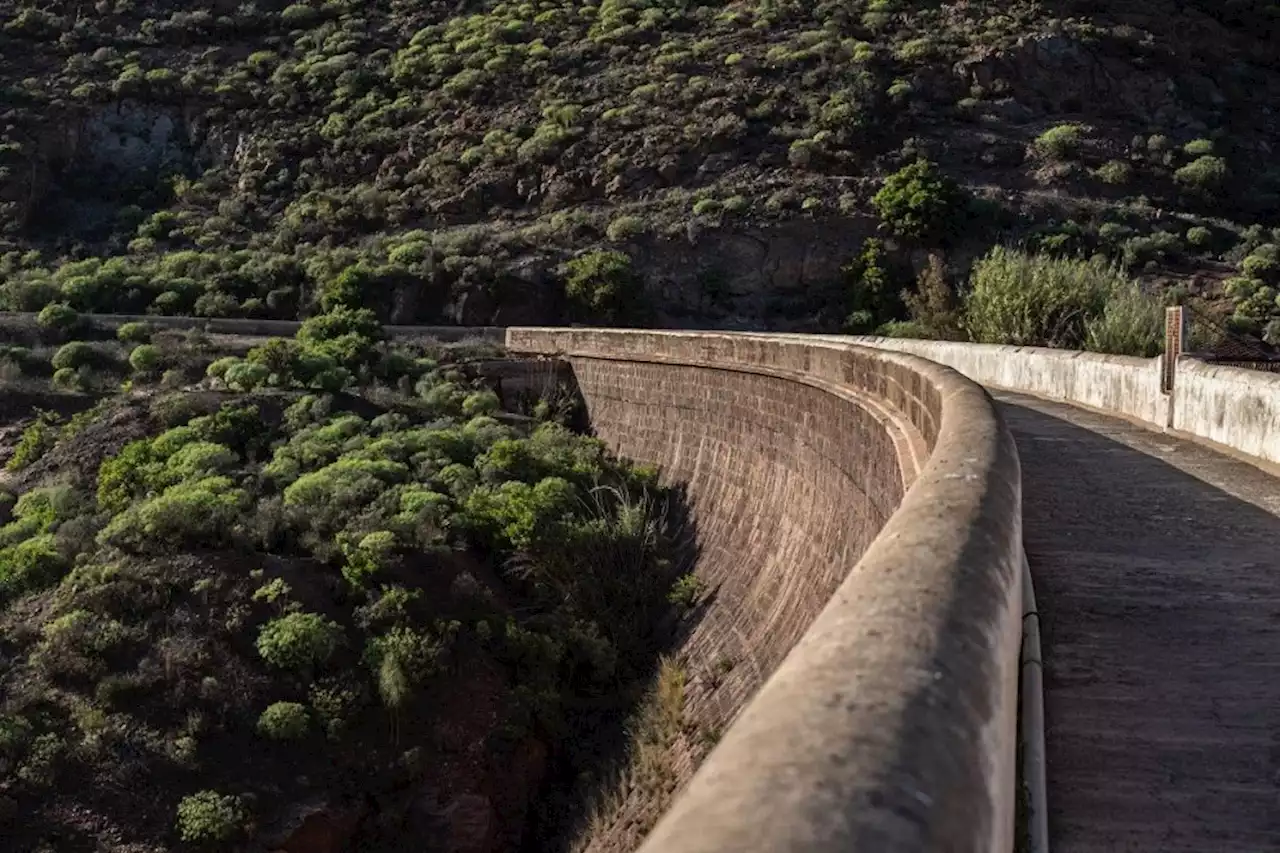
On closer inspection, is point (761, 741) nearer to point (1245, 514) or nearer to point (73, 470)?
point (1245, 514)

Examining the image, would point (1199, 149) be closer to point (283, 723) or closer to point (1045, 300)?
point (1045, 300)

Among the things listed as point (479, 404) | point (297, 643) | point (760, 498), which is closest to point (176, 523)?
point (297, 643)

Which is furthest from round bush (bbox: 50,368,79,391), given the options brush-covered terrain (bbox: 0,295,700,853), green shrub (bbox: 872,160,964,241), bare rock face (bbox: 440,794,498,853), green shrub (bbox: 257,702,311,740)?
green shrub (bbox: 872,160,964,241)

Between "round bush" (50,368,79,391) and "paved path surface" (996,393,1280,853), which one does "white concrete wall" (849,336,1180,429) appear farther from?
"round bush" (50,368,79,391)

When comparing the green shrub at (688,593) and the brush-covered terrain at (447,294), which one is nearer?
the brush-covered terrain at (447,294)

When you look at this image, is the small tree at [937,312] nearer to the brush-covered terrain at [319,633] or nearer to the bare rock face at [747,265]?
the bare rock face at [747,265]

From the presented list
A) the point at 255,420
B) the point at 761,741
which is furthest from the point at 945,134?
the point at 761,741

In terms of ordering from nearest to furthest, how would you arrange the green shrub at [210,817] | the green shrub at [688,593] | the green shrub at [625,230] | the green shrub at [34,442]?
the green shrub at [210,817] < the green shrub at [688,593] < the green shrub at [34,442] < the green shrub at [625,230]

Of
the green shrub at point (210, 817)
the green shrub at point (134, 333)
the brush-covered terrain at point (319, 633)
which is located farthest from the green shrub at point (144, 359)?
the green shrub at point (210, 817)
